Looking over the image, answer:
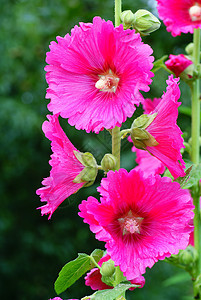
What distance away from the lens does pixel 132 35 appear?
71 cm

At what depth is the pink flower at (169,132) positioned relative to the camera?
730 mm

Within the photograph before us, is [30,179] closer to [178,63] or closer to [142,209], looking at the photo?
[178,63]

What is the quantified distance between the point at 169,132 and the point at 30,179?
8.96ft

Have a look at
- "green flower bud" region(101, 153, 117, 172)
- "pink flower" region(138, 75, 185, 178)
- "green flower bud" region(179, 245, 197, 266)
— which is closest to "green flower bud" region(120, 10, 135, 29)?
"pink flower" region(138, 75, 185, 178)

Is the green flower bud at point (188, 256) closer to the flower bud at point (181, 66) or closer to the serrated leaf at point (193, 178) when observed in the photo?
the serrated leaf at point (193, 178)

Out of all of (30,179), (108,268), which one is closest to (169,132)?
(108,268)

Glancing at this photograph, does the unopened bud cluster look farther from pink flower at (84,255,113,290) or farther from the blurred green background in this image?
the blurred green background

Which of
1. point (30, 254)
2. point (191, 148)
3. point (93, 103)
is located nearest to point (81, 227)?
point (30, 254)

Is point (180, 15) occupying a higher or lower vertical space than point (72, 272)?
higher

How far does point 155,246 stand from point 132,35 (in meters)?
0.31

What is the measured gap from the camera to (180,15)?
1081mm

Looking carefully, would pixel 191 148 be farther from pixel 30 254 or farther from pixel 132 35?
pixel 30 254

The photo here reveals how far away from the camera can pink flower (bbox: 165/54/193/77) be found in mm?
1039

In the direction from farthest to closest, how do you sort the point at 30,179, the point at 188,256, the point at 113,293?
1. the point at 30,179
2. the point at 188,256
3. the point at 113,293
